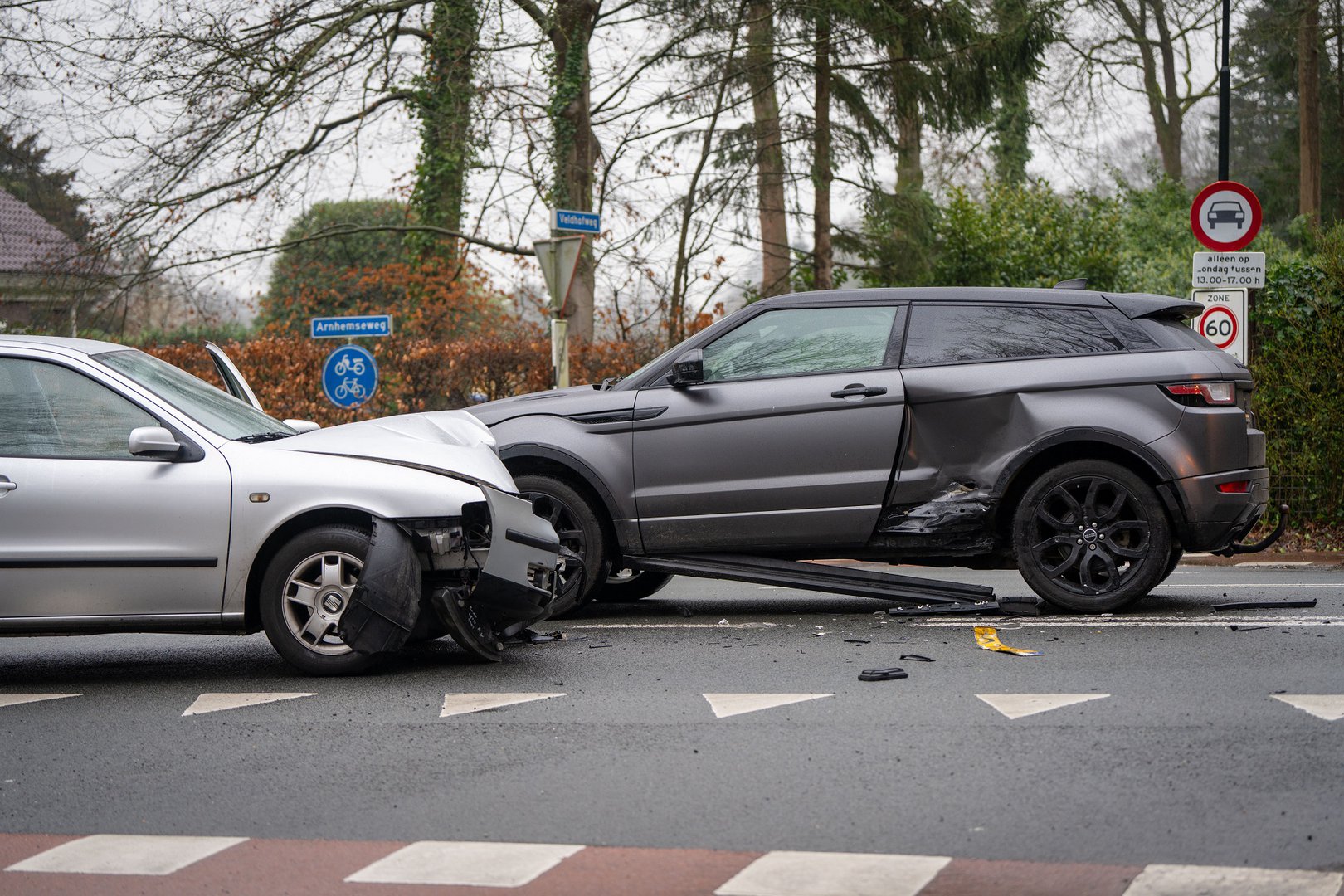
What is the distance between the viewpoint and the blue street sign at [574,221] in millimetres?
15102

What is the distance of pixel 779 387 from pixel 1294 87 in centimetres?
2910

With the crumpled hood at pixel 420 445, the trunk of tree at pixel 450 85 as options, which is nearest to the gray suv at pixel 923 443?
the crumpled hood at pixel 420 445

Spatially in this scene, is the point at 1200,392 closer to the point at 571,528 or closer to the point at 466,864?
the point at 571,528

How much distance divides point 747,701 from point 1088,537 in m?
2.85

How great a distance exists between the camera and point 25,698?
6855 millimetres

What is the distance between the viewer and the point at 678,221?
1978 centimetres

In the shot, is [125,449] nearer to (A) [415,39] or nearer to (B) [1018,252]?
(A) [415,39]

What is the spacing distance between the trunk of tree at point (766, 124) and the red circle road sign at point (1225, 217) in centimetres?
673

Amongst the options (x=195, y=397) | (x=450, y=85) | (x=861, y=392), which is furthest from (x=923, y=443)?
(x=450, y=85)

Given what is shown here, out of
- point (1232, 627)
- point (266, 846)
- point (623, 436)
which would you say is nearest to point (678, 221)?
point (623, 436)

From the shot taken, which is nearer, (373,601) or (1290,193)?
(373,601)

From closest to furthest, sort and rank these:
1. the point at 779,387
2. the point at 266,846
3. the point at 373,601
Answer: the point at 266,846
the point at 373,601
the point at 779,387

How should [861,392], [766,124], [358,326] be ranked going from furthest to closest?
1. [766,124]
2. [358,326]
3. [861,392]

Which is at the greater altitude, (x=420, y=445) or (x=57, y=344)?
(x=57, y=344)
